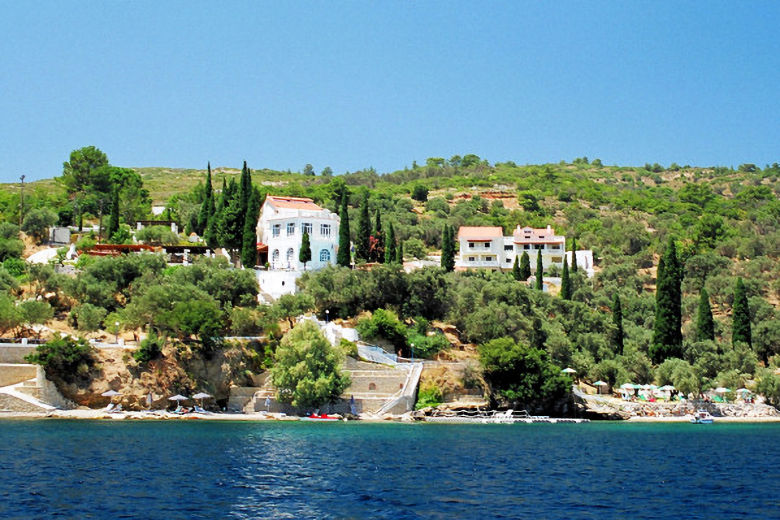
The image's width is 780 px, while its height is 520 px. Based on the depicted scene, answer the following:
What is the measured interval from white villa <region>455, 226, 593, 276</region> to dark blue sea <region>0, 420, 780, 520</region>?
4924 cm

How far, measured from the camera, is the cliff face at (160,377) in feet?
174

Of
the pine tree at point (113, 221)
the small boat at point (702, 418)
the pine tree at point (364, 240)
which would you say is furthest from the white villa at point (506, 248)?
the pine tree at point (113, 221)

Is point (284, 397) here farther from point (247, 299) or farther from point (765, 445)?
point (765, 445)

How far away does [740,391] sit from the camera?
63.4 m

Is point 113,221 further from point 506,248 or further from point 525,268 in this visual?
point 506,248

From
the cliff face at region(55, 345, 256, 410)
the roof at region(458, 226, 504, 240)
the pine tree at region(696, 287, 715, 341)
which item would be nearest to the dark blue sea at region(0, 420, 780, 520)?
the cliff face at region(55, 345, 256, 410)

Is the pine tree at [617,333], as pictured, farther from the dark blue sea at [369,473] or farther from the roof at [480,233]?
the roof at [480,233]

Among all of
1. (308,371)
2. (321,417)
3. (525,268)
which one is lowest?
(321,417)

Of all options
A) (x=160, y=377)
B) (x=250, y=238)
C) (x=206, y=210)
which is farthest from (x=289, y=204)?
(x=160, y=377)

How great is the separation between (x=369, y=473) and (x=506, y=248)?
69.9 m

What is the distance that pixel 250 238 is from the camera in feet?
235

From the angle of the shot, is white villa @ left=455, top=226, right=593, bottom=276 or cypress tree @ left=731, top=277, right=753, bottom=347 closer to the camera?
cypress tree @ left=731, top=277, right=753, bottom=347

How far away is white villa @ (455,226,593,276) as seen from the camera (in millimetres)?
97562

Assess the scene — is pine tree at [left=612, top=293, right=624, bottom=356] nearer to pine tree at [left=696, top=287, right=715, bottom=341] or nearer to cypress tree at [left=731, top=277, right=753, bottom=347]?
pine tree at [left=696, top=287, right=715, bottom=341]
